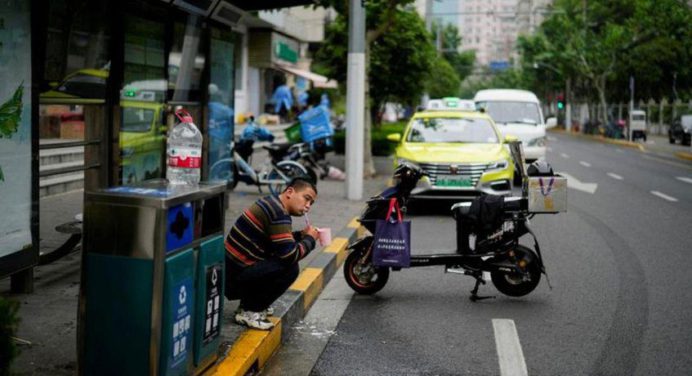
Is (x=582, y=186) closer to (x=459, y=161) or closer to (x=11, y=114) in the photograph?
(x=459, y=161)

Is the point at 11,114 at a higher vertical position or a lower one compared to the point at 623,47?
lower

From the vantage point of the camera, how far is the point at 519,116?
21547 mm

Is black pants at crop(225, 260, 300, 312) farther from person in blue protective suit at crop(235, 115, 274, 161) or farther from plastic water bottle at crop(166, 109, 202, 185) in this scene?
person in blue protective suit at crop(235, 115, 274, 161)

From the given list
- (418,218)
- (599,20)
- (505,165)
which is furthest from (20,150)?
(599,20)

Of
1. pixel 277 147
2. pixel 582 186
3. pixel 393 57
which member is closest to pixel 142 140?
pixel 277 147

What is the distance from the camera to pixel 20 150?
6.19m

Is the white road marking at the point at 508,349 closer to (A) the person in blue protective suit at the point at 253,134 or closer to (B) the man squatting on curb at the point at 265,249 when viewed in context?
(B) the man squatting on curb at the point at 265,249

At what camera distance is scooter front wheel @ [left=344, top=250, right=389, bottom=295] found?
297 inches

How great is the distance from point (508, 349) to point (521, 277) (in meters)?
1.54

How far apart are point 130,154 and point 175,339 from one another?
468cm

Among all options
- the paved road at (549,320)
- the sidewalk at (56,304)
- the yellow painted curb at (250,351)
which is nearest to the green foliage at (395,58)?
the sidewalk at (56,304)

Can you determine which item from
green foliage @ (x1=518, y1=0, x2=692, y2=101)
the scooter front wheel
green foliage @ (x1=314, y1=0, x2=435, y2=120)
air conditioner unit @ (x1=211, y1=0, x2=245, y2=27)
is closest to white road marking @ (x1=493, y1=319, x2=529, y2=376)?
the scooter front wheel

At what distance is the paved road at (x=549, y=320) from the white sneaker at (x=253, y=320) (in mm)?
246

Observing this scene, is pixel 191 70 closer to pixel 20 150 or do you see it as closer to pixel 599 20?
pixel 20 150
